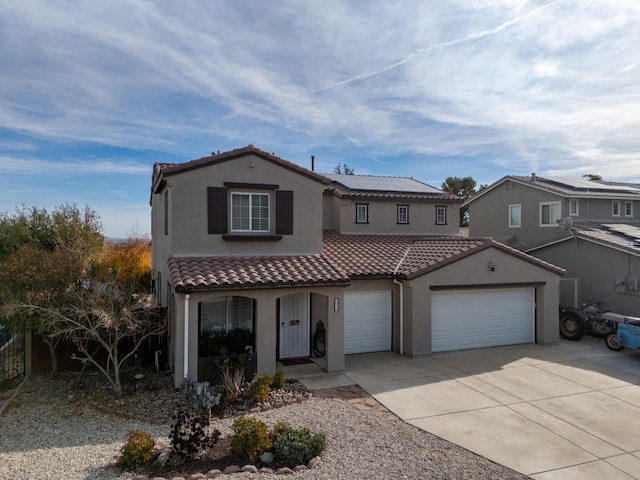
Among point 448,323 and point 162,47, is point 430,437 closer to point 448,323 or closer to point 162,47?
point 448,323

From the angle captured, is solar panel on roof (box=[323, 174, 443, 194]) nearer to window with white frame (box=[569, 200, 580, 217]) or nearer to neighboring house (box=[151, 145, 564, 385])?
neighboring house (box=[151, 145, 564, 385])

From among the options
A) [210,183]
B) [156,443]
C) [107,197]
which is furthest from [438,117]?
[107,197]

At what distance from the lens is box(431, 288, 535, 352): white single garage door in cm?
1573

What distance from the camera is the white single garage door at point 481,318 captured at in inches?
619

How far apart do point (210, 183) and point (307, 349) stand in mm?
6850

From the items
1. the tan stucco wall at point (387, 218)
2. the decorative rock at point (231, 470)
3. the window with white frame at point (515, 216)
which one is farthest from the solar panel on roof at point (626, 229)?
the decorative rock at point (231, 470)

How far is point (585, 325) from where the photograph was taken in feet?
57.9

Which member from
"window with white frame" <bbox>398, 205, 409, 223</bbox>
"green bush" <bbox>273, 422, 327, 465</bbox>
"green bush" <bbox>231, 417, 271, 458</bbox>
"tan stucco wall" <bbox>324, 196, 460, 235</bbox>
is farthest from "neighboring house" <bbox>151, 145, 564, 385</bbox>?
"green bush" <bbox>273, 422, 327, 465</bbox>

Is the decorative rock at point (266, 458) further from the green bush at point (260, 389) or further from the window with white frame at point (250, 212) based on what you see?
the window with white frame at point (250, 212)

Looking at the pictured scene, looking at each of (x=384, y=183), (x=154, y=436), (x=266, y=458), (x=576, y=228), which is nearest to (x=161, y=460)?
(x=154, y=436)

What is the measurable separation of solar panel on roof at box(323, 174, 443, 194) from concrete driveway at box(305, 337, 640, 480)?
8.91 metres

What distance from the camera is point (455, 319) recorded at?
52.4ft

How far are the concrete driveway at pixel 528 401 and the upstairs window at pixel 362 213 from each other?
7080mm

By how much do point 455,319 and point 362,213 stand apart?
22.3ft
